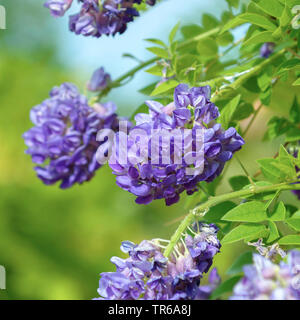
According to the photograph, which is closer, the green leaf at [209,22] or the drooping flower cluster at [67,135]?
the drooping flower cluster at [67,135]

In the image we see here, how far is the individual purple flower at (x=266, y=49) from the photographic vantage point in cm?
78

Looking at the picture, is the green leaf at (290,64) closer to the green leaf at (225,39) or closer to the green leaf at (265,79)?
the green leaf at (265,79)

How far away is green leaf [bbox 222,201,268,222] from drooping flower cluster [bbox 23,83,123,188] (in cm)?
34

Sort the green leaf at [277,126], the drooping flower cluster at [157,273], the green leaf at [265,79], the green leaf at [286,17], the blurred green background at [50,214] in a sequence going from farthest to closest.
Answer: the blurred green background at [50,214]
the green leaf at [277,126]
the green leaf at [265,79]
the green leaf at [286,17]
the drooping flower cluster at [157,273]

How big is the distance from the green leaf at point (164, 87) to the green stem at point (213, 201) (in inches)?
7.4

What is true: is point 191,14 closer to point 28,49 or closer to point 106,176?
point 106,176

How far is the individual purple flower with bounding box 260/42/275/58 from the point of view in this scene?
0.78m

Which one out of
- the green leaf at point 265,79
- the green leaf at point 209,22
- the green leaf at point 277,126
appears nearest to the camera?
the green leaf at point 265,79

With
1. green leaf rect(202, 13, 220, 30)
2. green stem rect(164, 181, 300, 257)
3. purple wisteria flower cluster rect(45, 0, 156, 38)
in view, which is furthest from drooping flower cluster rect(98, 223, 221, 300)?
green leaf rect(202, 13, 220, 30)

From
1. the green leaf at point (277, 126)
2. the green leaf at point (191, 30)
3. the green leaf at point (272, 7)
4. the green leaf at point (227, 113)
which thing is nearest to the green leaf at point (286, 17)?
the green leaf at point (272, 7)

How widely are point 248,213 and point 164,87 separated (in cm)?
23

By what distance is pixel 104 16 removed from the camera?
80 centimetres

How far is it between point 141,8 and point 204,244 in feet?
1.64

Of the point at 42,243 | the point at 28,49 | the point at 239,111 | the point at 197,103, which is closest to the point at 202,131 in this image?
the point at 197,103
